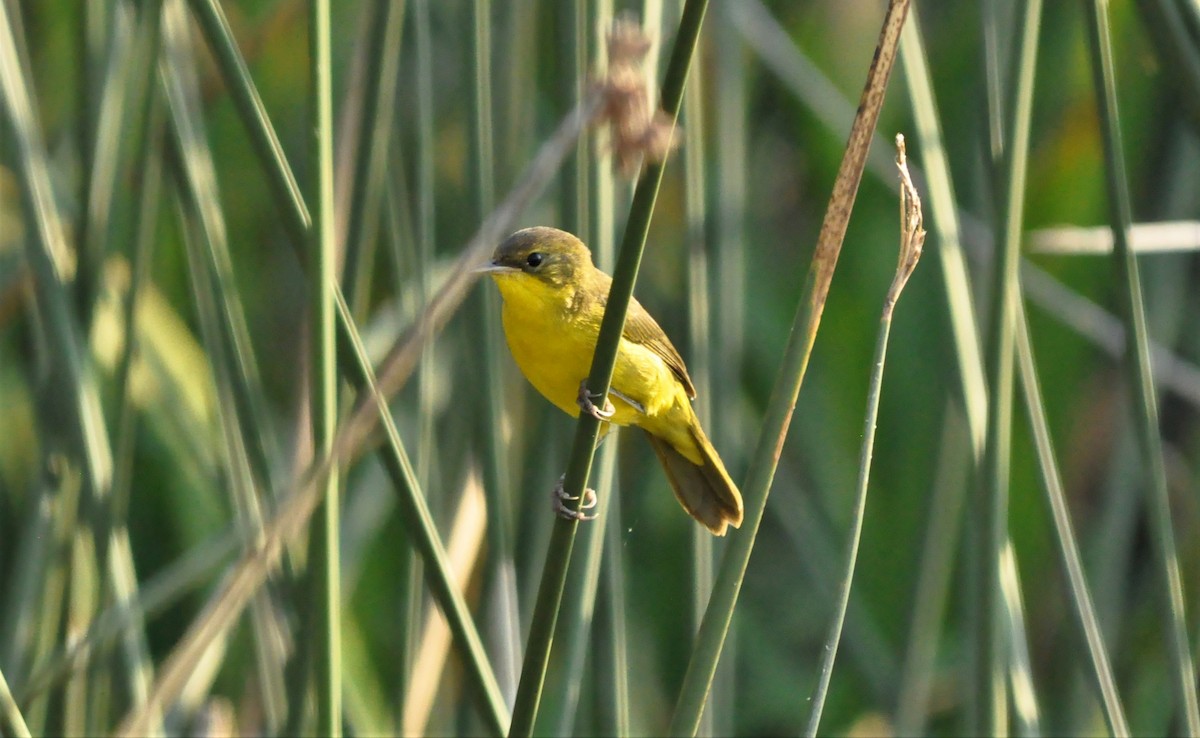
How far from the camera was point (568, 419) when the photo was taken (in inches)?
88.9

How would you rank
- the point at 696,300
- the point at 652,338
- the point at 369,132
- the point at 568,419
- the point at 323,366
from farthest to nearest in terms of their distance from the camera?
the point at 568,419 → the point at 652,338 → the point at 696,300 → the point at 369,132 → the point at 323,366

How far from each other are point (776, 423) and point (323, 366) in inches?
16.3

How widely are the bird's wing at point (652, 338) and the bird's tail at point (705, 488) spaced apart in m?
0.09

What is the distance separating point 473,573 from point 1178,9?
1.88 meters

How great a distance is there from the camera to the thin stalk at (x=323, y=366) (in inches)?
42.9

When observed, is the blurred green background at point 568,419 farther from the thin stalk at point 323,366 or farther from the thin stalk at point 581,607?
the thin stalk at point 323,366

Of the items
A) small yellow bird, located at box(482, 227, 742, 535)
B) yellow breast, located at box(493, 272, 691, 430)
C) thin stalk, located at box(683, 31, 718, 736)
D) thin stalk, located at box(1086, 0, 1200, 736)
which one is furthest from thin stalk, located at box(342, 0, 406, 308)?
thin stalk, located at box(1086, 0, 1200, 736)

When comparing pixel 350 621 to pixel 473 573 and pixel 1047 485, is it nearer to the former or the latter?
pixel 473 573

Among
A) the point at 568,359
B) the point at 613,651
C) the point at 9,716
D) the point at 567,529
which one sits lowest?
the point at 9,716

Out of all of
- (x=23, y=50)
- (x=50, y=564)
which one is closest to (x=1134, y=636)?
(x=50, y=564)

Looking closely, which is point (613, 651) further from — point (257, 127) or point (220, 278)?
point (257, 127)

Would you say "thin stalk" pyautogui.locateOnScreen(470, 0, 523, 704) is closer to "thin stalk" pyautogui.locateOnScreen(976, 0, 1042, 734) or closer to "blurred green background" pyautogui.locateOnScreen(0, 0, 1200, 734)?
"blurred green background" pyautogui.locateOnScreen(0, 0, 1200, 734)

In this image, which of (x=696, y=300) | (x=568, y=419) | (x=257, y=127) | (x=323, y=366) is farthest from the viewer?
(x=568, y=419)

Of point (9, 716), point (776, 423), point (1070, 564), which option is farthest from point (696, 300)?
point (9, 716)
